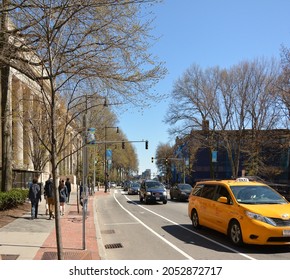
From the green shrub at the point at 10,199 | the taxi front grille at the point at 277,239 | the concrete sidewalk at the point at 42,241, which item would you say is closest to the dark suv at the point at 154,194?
the green shrub at the point at 10,199

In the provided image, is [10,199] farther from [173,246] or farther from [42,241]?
[173,246]

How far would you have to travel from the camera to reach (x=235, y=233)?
1015 cm

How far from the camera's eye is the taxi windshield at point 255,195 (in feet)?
34.3

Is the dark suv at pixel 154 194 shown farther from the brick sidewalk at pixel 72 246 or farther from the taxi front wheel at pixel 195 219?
the taxi front wheel at pixel 195 219

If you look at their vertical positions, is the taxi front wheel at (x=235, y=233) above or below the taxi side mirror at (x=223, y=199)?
below

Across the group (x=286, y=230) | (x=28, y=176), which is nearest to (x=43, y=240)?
(x=286, y=230)

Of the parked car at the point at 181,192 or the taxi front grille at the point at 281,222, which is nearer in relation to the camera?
the taxi front grille at the point at 281,222

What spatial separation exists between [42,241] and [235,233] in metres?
5.17

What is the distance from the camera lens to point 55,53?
7496 millimetres

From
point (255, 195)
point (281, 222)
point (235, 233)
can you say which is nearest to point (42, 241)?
point (235, 233)

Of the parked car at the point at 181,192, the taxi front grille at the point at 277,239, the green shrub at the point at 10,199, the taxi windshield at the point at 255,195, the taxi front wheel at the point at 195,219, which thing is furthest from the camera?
the parked car at the point at 181,192

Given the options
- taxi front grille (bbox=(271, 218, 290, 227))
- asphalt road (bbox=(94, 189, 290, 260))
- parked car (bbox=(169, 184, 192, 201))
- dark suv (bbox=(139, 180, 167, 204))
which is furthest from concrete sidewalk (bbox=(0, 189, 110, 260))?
parked car (bbox=(169, 184, 192, 201))

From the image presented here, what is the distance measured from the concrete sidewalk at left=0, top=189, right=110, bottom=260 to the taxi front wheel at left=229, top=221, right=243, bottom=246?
11.6ft

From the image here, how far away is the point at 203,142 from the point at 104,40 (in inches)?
1696
